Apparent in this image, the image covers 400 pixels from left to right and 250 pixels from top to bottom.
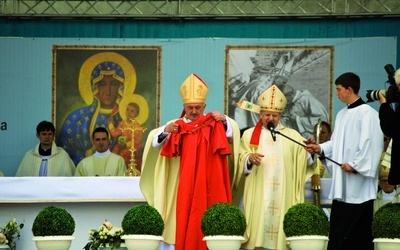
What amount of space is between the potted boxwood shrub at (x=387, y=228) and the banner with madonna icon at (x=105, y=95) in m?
5.79

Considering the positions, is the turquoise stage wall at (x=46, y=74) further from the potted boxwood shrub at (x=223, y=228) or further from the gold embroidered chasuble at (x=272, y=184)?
the potted boxwood shrub at (x=223, y=228)

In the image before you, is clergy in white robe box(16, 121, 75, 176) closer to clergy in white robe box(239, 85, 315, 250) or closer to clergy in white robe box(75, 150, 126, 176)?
clergy in white robe box(75, 150, 126, 176)

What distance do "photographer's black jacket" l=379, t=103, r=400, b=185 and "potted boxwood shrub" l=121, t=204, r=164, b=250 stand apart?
211 cm

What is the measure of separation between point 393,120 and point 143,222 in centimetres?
239

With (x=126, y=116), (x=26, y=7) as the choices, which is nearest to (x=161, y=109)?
(x=126, y=116)

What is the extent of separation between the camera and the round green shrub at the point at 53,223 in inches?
560

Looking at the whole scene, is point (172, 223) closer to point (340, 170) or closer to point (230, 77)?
point (340, 170)

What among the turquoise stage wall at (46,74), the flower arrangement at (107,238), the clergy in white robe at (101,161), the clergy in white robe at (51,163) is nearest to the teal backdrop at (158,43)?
the turquoise stage wall at (46,74)

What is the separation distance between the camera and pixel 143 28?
758 inches

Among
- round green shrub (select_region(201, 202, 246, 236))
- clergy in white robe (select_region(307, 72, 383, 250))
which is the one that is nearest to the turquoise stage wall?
clergy in white robe (select_region(307, 72, 383, 250))

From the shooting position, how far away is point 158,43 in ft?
62.7

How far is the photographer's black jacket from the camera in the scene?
1335cm

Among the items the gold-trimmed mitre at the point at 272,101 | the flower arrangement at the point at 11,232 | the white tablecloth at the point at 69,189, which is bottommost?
the flower arrangement at the point at 11,232

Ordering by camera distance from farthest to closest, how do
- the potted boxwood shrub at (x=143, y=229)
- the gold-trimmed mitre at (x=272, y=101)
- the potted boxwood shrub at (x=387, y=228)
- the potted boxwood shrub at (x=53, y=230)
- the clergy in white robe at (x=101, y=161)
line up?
the clergy in white robe at (x=101, y=161) → the gold-trimmed mitre at (x=272, y=101) → the potted boxwood shrub at (x=53, y=230) → the potted boxwood shrub at (x=143, y=229) → the potted boxwood shrub at (x=387, y=228)
